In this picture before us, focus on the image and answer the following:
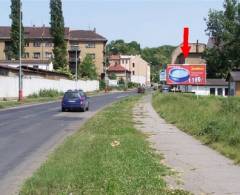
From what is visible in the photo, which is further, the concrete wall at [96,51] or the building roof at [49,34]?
the concrete wall at [96,51]

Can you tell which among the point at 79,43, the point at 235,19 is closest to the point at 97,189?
the point at 235,19

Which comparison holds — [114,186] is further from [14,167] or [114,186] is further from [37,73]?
[37,73]

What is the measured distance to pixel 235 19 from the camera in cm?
11062

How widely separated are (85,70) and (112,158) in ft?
381

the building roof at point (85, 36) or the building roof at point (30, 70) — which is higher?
the building roof at point (85, 36)

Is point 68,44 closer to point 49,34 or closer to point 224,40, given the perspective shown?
point 49,34

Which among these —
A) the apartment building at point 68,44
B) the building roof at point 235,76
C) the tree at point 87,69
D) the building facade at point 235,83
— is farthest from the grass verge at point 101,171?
the apartment building at point 68,44

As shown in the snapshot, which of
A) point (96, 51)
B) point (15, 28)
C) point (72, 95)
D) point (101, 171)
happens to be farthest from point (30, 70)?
point (96, 51)

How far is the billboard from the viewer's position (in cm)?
4594

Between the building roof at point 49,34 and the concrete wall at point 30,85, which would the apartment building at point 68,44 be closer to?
the building roof at point 49,34

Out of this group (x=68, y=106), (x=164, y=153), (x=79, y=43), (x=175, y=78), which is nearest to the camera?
(x=164, y=153)

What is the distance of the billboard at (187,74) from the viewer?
151 feet

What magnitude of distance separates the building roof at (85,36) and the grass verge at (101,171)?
131m

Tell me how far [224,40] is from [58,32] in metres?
33.6
